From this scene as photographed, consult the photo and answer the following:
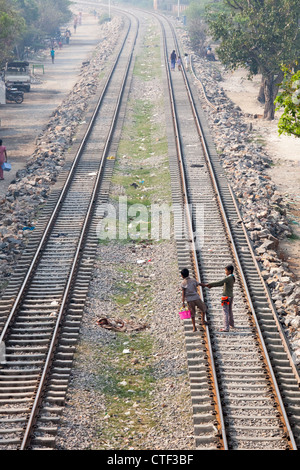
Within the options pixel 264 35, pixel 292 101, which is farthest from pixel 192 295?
pixel 264 35

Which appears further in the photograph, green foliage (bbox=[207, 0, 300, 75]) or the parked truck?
the parked truck

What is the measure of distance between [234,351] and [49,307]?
4.58 m

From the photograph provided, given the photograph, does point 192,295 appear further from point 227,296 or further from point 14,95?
point 14,95

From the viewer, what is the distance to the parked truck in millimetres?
41812

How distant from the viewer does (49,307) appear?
14.1 m

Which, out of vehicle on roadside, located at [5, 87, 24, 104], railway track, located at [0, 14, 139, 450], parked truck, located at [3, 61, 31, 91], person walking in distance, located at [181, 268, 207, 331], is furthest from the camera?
parked truck, located at [3, 61, 31, 91]

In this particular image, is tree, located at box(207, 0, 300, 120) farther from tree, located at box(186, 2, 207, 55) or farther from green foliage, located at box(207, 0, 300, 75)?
tree, located at box(186, 2, 207, 55)

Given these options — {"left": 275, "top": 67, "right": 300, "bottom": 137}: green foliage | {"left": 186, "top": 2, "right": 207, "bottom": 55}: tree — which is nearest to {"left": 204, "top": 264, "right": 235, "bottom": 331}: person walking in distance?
{"left": 275, "top": 67, "right": 300, "bottom": 137}: green foliage

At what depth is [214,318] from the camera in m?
13.4

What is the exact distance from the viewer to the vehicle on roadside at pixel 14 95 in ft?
137

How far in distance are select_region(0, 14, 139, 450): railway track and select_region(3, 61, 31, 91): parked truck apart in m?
19.3

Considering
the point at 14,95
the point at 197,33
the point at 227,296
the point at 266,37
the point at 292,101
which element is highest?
the point at 197,33
